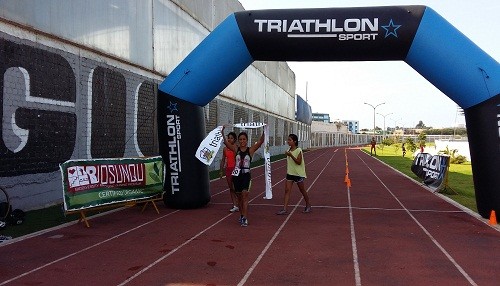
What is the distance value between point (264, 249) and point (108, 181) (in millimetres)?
4303

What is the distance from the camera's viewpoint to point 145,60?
1636 cm

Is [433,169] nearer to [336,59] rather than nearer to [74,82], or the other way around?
[336,59]

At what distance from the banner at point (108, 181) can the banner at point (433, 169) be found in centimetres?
950

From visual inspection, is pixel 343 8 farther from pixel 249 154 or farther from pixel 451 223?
pixel 451 223

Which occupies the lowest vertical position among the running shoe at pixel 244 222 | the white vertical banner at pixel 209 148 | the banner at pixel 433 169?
the running shoe at pixel 244 222

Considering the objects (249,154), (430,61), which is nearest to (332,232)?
(249,154)

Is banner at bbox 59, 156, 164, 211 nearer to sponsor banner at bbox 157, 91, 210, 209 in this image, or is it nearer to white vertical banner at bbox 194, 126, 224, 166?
sponsor banner at bbox 157, 91, 210, 209

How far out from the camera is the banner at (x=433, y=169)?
14656 millimetres

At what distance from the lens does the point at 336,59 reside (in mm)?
10242

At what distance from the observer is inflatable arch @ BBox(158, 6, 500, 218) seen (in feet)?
29.7

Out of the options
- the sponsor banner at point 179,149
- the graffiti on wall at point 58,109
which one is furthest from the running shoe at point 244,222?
the graffiti on wall at point 58,109

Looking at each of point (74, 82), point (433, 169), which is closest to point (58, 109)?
point (74, 82)

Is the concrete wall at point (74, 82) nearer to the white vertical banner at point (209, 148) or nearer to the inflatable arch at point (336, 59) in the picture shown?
the inflatable arch at point (336, 59)

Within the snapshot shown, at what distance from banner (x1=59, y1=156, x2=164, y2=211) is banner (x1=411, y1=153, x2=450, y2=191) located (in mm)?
9501
